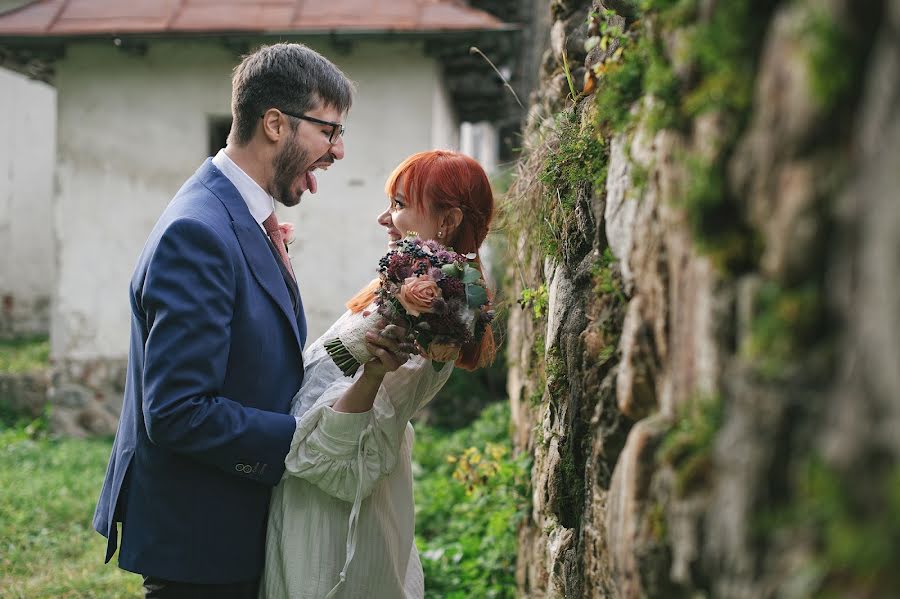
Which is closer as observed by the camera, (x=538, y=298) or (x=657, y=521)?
(x=657, y=521)

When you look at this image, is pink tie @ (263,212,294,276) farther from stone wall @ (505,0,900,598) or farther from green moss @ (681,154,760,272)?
green moss @ (681,154,760,272)

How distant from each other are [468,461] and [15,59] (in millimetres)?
7664

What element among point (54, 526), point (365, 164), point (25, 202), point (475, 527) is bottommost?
point (54, 526)

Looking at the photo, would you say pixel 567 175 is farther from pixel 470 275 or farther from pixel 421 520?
pixel 421 520

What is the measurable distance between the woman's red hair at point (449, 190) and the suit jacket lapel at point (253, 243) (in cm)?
27

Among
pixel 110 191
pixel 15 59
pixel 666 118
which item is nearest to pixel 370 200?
pixel 110 191

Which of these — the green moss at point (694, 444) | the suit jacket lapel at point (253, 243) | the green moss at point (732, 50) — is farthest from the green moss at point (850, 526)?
the suit jacket lapel at point (253, 243)

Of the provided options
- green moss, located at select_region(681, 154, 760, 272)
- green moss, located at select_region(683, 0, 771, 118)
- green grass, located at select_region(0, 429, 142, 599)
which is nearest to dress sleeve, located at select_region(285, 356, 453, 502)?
green moss, located at select_region(681, 154, 760, 272)

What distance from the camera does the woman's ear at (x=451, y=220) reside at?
9.62ft

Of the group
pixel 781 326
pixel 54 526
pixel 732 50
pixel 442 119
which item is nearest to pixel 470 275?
pixel 732 50

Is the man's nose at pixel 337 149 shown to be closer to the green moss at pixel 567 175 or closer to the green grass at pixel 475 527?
the green moss at pixel 567 175

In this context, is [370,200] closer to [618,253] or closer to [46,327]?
[46,327]

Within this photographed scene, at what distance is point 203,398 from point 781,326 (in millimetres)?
1704

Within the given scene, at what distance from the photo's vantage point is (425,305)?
2332 millimetres
